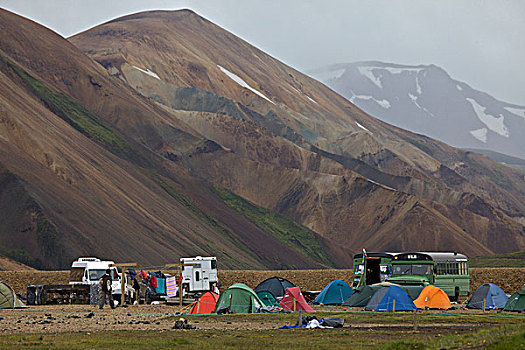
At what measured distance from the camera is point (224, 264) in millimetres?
76062

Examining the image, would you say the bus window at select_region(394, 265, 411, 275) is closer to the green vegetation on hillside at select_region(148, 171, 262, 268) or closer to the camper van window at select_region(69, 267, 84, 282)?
the camper van window at select_region(69, 267, 84, 282)

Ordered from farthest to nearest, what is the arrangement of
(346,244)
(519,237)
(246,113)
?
(246,113) → (519,237) → (346,244)

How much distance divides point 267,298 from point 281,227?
67086 millimetres

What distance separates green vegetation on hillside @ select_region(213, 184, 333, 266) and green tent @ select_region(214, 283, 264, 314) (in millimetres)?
65360

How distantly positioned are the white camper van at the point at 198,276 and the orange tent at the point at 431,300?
1209cm

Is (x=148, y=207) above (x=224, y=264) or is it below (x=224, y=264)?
above

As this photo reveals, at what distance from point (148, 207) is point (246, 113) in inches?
2356

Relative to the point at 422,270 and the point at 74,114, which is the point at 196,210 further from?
the point at 422,270

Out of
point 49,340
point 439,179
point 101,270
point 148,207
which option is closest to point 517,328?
point 49,340

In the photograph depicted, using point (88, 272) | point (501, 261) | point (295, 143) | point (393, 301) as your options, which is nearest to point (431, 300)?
point (393, 301)

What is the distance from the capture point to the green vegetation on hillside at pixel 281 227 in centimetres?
9794

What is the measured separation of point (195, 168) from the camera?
110688mm

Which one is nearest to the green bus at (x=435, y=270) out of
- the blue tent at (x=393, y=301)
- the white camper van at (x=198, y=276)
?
the blue tent at (x=393, y=301)

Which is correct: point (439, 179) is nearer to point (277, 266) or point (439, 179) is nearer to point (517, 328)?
point (277, 266)
